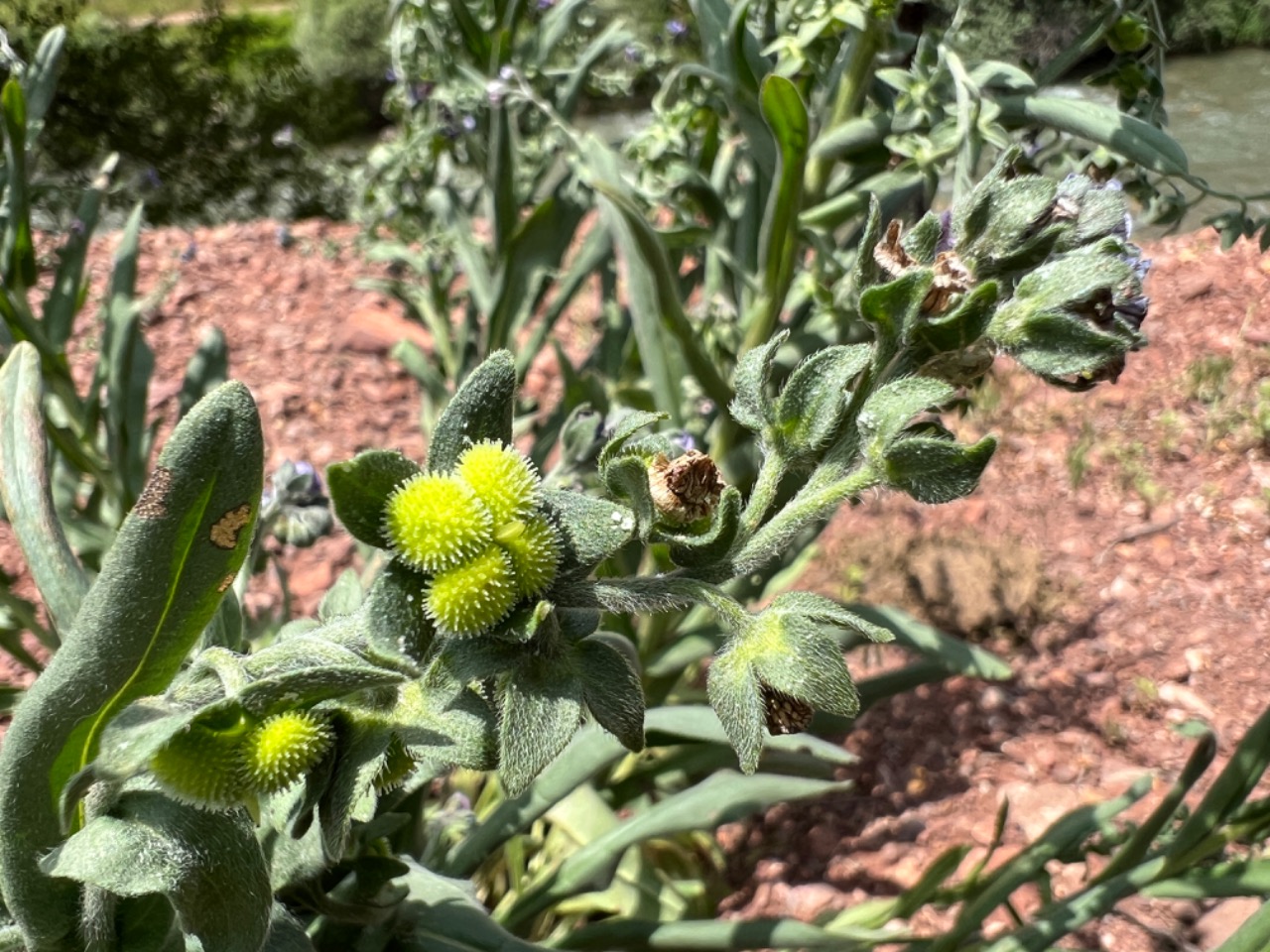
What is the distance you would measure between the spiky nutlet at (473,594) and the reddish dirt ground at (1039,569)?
54.1 inches

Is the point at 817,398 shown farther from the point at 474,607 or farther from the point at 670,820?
the point at 670,820

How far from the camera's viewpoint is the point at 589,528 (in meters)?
0.76

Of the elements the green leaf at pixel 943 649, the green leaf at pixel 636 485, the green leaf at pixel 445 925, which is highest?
the green leaf at pixel 636 485

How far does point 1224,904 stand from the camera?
192cm

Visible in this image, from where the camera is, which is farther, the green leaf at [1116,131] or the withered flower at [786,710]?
the green leaf at [1116,131]

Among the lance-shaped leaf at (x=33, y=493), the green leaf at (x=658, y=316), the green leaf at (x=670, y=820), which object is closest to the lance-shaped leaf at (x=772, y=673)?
the lance-shaped leaf at (x=33, y=493)

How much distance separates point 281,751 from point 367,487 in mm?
184

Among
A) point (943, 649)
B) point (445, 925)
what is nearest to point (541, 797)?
point (445, 925)

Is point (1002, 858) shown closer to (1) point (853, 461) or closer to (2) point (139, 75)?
(1) point (853, 461)

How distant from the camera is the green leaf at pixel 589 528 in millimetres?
759

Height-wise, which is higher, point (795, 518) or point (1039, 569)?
point (795, 518)

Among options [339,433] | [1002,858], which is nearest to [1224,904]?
[1002,858]

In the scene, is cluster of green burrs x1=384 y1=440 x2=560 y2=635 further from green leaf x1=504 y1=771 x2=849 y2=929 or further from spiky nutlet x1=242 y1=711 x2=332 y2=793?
green leaf x1=504 y1=771 x2=849 y2=929

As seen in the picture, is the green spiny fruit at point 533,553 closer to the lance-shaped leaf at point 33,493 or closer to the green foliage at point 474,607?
the green foliage at point 474,607
